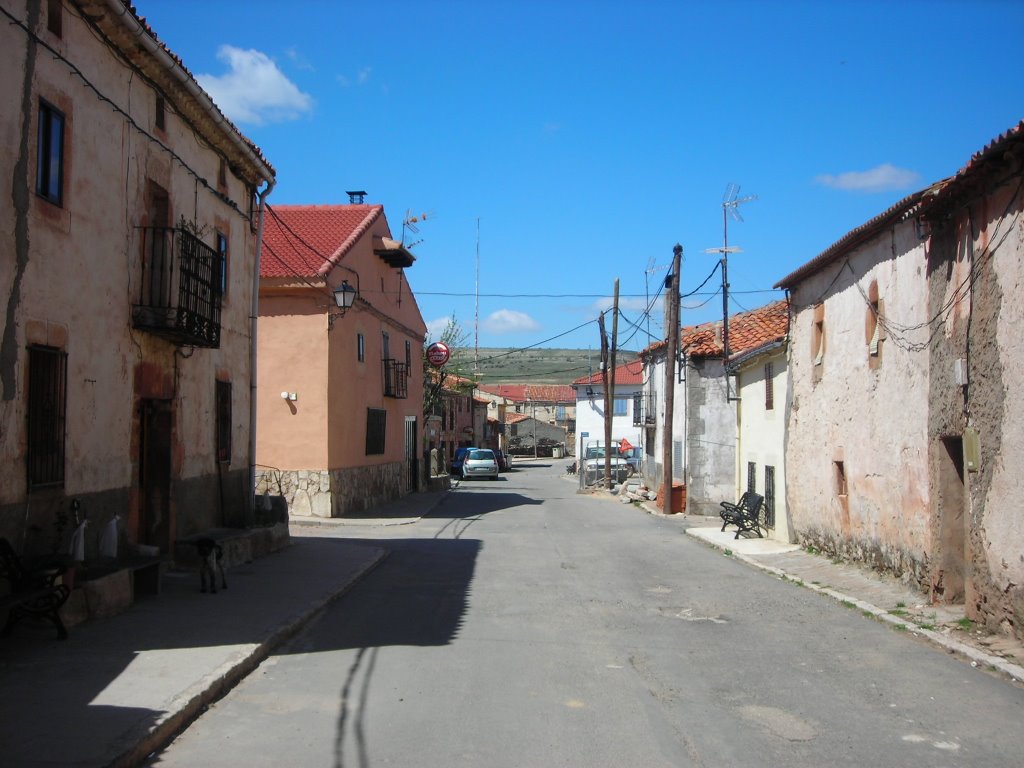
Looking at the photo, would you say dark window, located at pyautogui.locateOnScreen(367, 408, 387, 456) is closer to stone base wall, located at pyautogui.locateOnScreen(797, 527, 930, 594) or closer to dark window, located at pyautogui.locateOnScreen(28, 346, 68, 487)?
stone base wall, located at pyautogui.locateOnScreen(797, 527, 930, 594)

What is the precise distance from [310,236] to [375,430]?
5.93 metres

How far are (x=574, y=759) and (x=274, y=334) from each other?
18137mm

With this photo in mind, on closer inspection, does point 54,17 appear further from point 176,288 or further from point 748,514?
point 748,514

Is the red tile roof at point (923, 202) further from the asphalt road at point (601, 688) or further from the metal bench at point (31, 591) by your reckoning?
the metal bench at point (31, 591)

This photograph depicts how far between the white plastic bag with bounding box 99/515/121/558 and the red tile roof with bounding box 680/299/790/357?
1865 centimetres

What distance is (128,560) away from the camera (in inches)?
414

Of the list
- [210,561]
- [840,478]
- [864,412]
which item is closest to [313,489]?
[210,561]

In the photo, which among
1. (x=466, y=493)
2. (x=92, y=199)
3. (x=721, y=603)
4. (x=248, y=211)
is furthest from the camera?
(x=466, y=493)

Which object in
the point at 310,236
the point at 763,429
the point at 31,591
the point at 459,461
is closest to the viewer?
the point at 31,591

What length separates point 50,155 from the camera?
9.27m

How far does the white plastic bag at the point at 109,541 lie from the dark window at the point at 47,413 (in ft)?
3.49

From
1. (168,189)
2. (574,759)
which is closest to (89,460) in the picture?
(168,189)

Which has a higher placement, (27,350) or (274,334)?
(274,334)

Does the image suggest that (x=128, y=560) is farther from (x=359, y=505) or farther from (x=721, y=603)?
(x=359, y=505)
